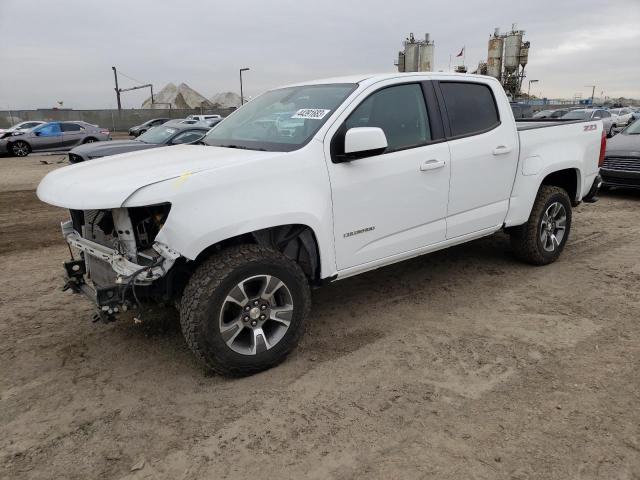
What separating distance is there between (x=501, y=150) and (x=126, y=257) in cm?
330

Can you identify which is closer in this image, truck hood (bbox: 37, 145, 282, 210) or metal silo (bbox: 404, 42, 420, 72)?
truck hood (bbox: 37, 145, 282, 210)

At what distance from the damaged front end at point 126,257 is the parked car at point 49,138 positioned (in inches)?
789

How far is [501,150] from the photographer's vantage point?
14.9ft

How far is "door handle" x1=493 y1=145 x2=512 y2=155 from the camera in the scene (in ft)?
14.8

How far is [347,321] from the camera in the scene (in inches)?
164

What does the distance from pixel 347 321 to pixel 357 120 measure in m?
1.62

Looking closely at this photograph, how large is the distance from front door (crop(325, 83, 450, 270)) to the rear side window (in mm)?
312

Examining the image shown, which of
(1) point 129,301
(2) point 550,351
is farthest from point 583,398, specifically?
(1) point 129,301

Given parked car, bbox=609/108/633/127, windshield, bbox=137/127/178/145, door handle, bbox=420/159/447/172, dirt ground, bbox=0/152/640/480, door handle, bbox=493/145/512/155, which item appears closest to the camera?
dirt ground, bbox=0/152/640/480

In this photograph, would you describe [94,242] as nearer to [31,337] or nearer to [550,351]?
[31,337]

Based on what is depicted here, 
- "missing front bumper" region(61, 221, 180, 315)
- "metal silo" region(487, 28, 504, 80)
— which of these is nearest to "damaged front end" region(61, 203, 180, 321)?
"missing front bumper" region(61, 221, 180, 315)

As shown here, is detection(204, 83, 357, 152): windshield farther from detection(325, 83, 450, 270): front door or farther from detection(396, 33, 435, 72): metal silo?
detection(396, 33, 435, 72): metal silo

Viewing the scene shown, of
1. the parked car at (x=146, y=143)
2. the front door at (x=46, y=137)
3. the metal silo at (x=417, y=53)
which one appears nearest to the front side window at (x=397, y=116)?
the parked car at (x=146, y=143)

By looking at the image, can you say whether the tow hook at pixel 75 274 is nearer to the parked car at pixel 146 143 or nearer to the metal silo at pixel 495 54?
the parked car at pixel 146 143
